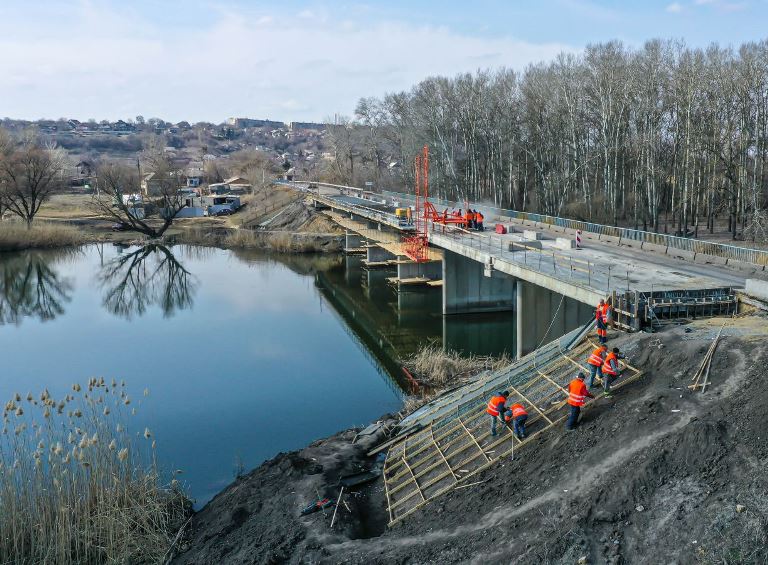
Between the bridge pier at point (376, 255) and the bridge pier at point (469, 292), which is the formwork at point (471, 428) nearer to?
the bridge pier at point (469, 292)

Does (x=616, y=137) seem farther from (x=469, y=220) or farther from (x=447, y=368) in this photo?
(x=447, y=368)

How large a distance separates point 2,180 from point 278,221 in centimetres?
3210

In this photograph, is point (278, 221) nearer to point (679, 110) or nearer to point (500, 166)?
point (500, 166)

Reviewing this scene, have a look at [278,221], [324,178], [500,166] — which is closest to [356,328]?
[500,166]

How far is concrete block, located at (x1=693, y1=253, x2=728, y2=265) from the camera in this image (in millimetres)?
28694

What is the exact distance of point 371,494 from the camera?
17.8 meters

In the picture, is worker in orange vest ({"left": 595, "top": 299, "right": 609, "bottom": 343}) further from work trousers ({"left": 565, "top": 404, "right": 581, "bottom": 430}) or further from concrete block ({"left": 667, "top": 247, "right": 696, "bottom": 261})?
concrete block ({"left": 667, "top": 247, "right": 696, "bottom": 261})

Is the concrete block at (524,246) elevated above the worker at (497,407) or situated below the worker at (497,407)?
above

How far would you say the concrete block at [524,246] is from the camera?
1335 inches

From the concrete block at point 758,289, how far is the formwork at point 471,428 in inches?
210

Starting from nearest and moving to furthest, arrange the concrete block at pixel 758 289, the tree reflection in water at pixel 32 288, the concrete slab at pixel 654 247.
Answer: the concrete block at pixel 758 289
the concrete slab at pixel 654 247
the tree reflection in water at pixel 32 288

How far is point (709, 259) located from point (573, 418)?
55.3 feet

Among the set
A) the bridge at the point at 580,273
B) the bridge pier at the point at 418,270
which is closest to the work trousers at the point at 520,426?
the bridge at the point at 580,273

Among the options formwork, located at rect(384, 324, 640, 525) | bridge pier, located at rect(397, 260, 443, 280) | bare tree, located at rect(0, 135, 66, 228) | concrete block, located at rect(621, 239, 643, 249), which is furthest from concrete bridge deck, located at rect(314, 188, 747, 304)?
bare tree, located at rect(0, 135, 66, 228)
